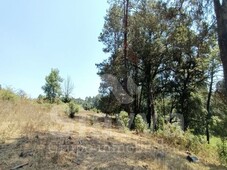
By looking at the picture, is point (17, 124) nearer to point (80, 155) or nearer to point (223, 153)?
point (80, 155)

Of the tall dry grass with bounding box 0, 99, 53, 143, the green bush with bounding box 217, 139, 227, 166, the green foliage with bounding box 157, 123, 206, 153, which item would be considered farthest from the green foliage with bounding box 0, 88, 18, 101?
the green bush with bounding box 217, 139, 227, 166

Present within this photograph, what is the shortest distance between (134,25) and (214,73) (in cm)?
1105

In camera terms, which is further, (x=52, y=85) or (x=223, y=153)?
(x=52, y=85)

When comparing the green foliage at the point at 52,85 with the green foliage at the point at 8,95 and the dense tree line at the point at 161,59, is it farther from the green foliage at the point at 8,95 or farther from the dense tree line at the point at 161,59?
the green foliage at the point at 8,95

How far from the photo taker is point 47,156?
4613 mm

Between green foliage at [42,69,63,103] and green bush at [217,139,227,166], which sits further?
green foliage at [42,69,63,103]

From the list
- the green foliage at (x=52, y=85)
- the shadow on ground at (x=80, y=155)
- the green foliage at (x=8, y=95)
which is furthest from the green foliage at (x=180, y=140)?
the green foliage at (x=52, y=85)

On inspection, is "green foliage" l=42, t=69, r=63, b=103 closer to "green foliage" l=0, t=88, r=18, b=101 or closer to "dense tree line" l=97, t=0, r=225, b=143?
"dense tree line" l=97, t=0, r=225, b=143

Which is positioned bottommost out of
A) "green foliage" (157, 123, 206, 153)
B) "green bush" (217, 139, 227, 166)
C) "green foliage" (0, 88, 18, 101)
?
"green bush" (217, 139, 227, 166)

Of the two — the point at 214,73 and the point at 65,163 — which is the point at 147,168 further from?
the point at 214,73

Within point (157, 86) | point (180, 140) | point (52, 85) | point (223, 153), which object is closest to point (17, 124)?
point (180, 140)

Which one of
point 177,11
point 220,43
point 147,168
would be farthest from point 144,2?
point 147,168

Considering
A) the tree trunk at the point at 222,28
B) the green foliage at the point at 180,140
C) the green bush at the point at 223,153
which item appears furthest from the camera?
the green foliage at the point at 180,140

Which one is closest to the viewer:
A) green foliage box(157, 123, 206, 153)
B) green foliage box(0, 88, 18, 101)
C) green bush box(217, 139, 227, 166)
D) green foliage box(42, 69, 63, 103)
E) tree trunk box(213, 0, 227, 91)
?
tree trunk box(213, 0, 227, 91)
